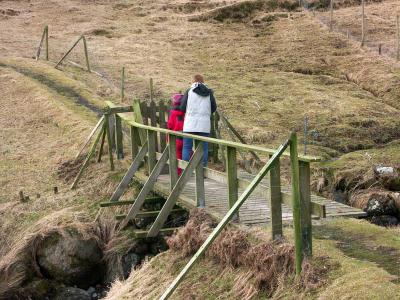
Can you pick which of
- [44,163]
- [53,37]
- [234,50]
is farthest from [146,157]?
[53,37]

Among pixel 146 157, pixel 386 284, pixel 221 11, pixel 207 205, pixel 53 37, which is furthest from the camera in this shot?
pixel 221 11

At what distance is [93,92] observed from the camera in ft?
A: 79.9

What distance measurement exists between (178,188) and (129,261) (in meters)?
2.35

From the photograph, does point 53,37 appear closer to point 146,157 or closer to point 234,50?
point 234,50

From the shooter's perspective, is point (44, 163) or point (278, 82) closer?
point (44, 163)

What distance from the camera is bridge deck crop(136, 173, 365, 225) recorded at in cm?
893

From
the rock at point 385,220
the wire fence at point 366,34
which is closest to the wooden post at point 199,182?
the rock at point 385,220

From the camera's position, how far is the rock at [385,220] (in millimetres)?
13698

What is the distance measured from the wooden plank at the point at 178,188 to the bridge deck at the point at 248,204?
0.26m

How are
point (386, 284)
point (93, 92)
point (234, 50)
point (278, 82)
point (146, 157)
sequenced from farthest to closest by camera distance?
point (234, 50) → point (278, 82) → point (93, 92) → point (146, 157) → point (386, 284)

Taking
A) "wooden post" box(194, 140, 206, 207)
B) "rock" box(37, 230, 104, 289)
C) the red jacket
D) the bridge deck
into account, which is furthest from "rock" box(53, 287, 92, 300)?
the red jacket

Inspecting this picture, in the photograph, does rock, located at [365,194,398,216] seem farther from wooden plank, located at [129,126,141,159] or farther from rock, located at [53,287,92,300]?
rock, located at [53,287,92,300]

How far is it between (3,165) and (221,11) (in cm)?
2857

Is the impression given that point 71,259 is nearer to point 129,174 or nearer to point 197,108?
point 129,174
